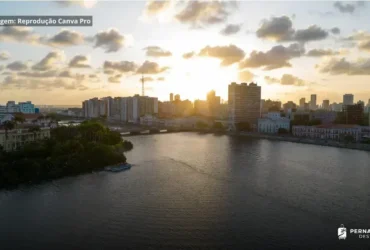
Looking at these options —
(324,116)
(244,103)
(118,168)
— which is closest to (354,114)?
(324,116)

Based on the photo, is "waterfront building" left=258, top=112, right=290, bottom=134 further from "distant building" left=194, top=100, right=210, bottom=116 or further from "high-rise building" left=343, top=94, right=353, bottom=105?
"distant building" left=194, top=100, right=210, bottom=116

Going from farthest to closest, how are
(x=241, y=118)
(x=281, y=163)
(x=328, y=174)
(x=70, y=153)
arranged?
(x=241, y=118) → (x=281, y=163) → (x=70, y=153) → (x=328, y=174)

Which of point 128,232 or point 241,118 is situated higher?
point 241,118

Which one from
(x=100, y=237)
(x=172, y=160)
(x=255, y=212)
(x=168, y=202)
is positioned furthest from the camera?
(x=172, y=160)

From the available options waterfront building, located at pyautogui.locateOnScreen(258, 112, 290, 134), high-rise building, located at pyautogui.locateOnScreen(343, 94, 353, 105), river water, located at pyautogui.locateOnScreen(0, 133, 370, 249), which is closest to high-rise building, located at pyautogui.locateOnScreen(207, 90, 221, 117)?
high-rise building, located at pyautogui.locateOnScreen(343, 94, 353, 105)

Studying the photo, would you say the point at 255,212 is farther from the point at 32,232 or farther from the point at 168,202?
the point at 32,232

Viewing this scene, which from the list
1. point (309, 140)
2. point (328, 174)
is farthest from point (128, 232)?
point (309, 140)
